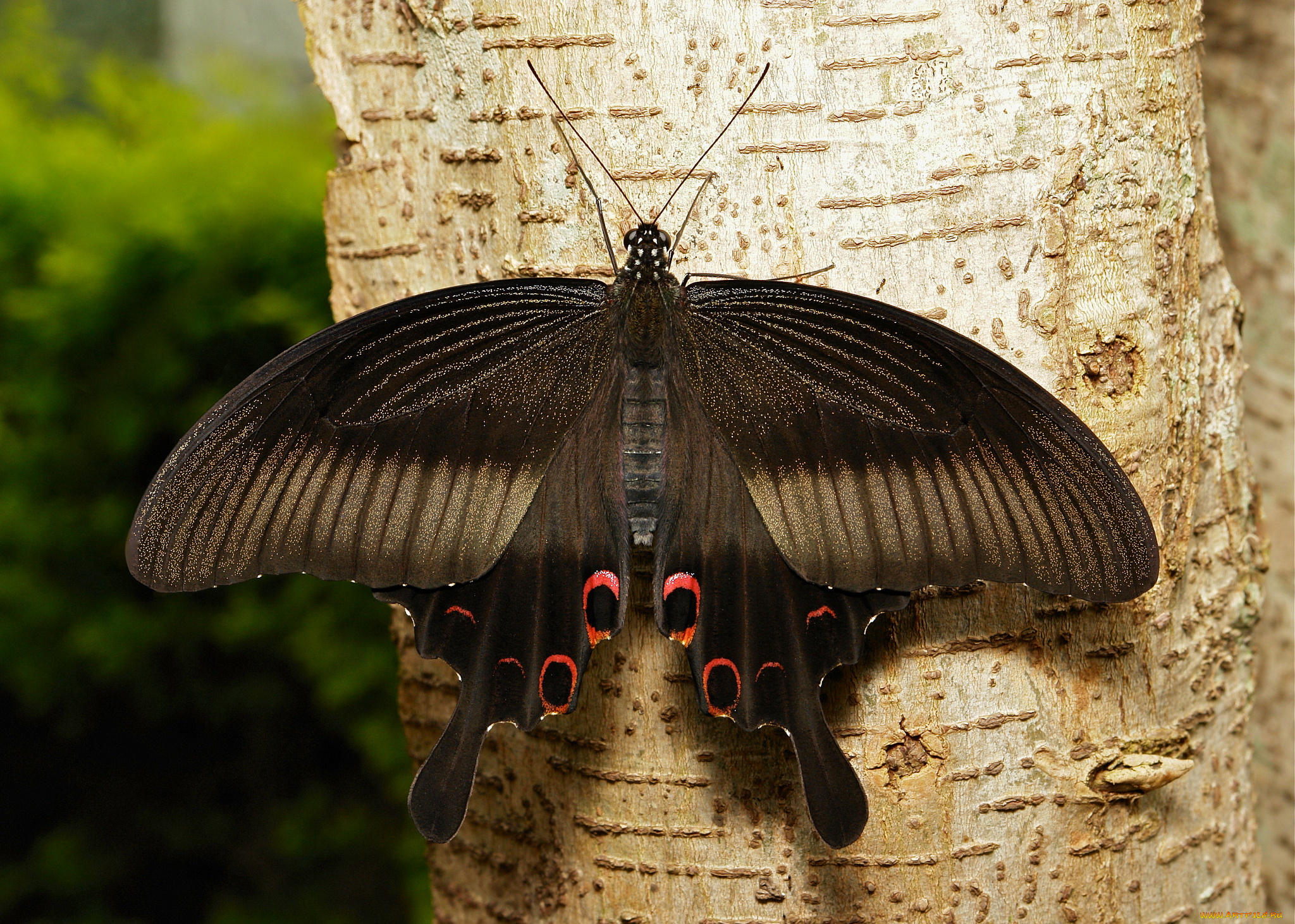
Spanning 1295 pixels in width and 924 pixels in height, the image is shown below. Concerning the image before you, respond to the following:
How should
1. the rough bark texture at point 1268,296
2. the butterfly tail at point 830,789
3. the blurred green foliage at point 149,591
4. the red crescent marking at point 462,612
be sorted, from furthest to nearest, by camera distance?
the blurred green foliage at point 149,591 < the rough bark texture at point 1268,296 < the red crescent marking at point 462,612 < the butterfly tail at point 830,789

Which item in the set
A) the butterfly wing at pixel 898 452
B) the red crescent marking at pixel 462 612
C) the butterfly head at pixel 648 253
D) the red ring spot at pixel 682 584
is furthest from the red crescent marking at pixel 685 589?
the butterfly head at pixel 648 253

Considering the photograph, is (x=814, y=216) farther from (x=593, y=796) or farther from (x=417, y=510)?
(x=593, y=796)

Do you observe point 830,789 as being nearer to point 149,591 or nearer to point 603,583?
point 603,583

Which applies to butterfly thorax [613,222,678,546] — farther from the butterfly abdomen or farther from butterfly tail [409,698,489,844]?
butterfly tail [409,698,489,844]

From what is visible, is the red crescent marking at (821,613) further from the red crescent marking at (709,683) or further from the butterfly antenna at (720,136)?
the butterfly antenna at (720,136)

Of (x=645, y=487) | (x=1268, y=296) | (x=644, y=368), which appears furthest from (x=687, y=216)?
(x=1268, y=296)

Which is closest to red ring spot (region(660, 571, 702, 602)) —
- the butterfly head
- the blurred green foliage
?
the butterfly head
